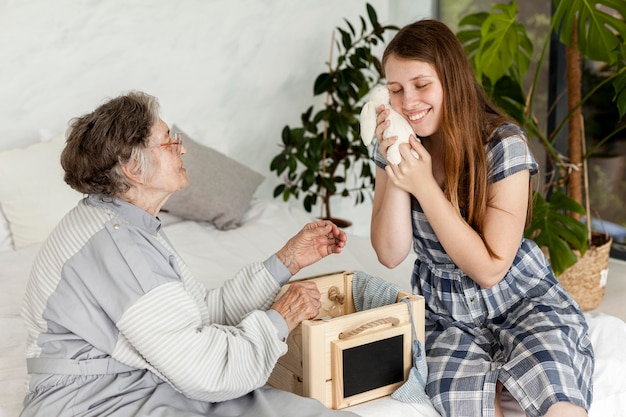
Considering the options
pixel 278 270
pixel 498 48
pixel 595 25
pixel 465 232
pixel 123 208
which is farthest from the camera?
pixel 498 48

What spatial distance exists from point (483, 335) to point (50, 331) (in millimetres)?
972

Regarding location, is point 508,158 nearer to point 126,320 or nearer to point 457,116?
point 457,116

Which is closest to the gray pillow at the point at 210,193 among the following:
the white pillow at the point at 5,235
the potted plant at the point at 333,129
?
the potted plant at the point at 333,129

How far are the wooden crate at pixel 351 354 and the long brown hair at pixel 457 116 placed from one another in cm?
29

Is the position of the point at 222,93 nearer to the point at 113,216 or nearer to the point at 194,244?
the point at 194,244

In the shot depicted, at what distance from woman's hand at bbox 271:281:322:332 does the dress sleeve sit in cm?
51

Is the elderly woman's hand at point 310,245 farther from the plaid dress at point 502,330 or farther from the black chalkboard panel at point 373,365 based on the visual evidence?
the black chalkboard panel at point 373,365

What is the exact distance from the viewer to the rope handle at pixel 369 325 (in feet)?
5.27

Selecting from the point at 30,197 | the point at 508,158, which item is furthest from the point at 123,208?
the point at 30,197

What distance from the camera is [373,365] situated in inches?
65.1

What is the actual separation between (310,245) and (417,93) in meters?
0.45

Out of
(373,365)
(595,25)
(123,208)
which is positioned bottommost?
(373,365)

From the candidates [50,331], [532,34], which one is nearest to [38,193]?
[50,331]

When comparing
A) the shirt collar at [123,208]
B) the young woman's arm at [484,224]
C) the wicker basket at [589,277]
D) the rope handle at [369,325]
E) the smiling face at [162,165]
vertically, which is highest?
the smiling face at [162,165]
